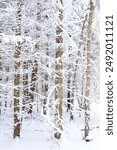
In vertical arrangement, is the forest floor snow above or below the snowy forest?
below

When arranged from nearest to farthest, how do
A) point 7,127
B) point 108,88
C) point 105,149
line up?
point 108,88
point 105,149
point 7,127

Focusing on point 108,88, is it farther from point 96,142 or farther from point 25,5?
point 25,5

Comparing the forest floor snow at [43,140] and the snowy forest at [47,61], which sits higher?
the snowy forest at [47,61]

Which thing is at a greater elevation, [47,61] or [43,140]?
[47,61]

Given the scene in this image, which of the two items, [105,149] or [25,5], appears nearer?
[105,149]

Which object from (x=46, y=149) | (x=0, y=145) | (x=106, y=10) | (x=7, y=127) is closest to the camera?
(x=106, y=10)

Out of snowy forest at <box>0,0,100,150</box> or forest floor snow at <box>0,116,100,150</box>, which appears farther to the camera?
forest floor snow at <box>0,116,100,150</box>

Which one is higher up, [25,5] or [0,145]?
[25,5]

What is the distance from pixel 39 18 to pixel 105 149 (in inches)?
453

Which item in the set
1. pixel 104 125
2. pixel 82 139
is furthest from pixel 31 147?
pixel 104 125

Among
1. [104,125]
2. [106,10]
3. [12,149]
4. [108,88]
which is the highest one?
[106,10]

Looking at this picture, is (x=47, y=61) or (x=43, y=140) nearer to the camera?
(x=43, y=140)

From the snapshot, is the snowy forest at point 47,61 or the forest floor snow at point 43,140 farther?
the forest floor snow at point 43,140

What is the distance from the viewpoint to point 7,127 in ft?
79.0
